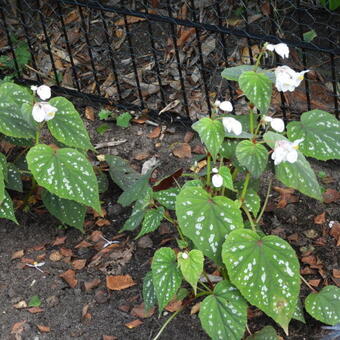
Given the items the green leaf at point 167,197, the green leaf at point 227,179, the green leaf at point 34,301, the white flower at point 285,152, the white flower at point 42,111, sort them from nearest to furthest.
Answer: the white flower at point 285,152
the green leaf at point 227,179
the white flower at point 42,111
the green leaf at point 167,197
the green leaf at point 34,301

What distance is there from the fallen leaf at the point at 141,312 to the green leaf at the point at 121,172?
616 millimetres

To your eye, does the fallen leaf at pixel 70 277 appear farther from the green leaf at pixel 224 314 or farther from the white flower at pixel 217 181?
the white flower at pixel 217 181

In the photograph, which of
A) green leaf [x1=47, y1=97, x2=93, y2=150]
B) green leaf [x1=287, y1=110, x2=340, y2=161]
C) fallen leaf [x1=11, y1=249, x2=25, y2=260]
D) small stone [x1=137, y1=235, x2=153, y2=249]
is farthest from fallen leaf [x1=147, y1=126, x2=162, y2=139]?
green leaf [x1=287, y1=110, x2=340, y2=161]

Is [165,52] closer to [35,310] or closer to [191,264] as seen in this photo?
[35,310]

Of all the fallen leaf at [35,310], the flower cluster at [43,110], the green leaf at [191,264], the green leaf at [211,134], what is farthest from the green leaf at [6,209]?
the green leaf at [211,134]

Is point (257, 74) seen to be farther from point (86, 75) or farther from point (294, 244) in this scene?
point (86, 75)

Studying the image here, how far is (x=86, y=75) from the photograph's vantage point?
184 inches

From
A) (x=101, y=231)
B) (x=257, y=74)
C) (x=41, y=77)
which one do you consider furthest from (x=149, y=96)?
(x=257, y=74)

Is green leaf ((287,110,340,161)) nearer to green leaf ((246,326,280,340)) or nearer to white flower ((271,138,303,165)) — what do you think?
white flower ((271,138,303,165))

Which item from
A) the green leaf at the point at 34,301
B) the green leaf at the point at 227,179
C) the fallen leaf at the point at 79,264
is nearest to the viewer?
the green leaf at the point at 227,179

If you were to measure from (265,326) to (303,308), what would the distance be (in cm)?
17

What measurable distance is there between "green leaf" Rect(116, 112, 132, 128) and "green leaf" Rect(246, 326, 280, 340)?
1517 mm

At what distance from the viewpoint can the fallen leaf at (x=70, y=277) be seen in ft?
11.4

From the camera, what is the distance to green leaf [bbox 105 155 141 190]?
3771 millimetres
